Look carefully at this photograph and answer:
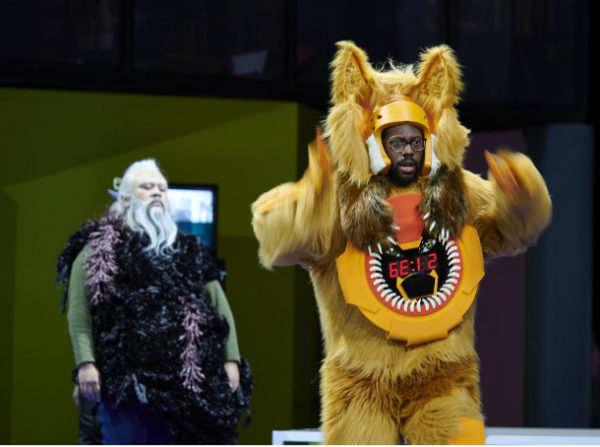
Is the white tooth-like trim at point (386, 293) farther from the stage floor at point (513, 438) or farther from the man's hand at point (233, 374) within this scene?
the man's hand at point (233, 374)

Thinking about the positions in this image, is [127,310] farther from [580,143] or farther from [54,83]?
[580,143]

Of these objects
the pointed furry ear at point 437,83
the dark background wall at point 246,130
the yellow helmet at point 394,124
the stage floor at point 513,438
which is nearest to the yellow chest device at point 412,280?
the yellow helmet at point 394,124

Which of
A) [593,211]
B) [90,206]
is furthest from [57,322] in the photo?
[593,211]

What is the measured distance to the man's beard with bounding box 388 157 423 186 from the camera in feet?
11.0

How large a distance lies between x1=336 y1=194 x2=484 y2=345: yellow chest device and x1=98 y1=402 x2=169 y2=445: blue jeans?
1250 millimetres

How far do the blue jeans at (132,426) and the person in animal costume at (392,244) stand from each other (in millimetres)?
1077

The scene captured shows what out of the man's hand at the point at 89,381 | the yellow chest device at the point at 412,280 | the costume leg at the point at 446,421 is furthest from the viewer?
the man's hand at the point at 89,381

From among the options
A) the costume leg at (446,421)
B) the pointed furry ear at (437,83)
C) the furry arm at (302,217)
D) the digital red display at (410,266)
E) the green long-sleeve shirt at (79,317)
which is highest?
the pointed furry ear at (437,83)

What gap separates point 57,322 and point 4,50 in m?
1.40

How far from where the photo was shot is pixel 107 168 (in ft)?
19.3

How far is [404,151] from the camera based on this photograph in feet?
11.0

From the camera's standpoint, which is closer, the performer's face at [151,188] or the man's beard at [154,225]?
the man's beard at [154,225]

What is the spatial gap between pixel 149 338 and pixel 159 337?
4 cm

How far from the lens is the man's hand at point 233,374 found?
4.37m
